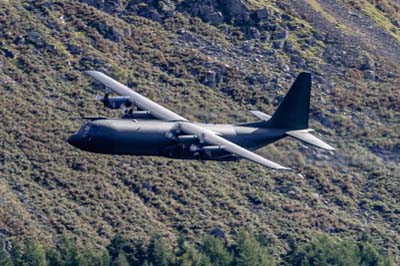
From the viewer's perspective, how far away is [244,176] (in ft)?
513

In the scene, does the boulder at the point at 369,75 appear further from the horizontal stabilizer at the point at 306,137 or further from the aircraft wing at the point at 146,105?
the horizontal stabilizer at the point at 306,137

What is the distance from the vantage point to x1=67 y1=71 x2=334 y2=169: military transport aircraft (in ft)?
385

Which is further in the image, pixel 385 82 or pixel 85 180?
pixel 385 82

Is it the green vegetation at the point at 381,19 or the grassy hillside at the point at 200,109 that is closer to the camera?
the grassy hillside at the point at 200,109

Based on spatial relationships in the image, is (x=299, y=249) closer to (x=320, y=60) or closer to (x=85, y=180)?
A: (x=85, y=180)

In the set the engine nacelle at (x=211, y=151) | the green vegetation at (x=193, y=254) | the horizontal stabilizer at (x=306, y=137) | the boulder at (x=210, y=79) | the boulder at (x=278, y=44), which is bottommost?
the green vegetation at (x=193, y=254)

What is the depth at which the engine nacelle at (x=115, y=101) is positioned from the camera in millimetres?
126062

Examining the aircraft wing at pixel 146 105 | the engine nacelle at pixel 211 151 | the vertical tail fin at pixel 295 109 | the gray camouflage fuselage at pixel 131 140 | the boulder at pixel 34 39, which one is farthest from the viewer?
the boulder at pixel 34 39

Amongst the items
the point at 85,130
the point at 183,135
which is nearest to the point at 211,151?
the point at 183,135

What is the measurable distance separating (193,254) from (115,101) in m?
20.6

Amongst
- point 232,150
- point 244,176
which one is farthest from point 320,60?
point 232,150

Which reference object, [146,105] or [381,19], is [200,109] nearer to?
[146,105]

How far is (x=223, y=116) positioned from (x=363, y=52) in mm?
45267

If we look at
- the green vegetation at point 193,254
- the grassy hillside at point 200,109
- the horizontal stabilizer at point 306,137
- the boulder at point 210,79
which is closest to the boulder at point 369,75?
the grassy hillside at point 200,109
